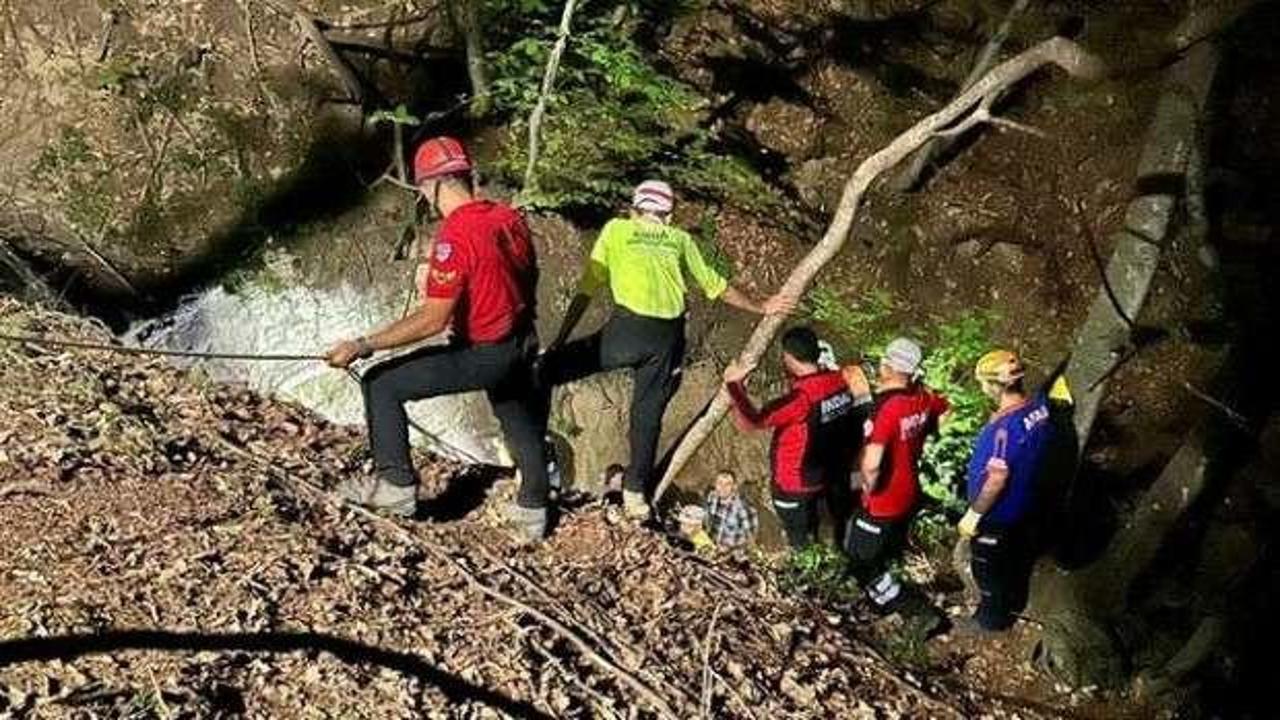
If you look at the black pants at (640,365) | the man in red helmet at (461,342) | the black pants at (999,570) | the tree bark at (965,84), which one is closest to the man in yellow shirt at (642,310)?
the black pants at (640,365)

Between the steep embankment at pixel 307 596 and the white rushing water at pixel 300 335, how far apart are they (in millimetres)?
2628

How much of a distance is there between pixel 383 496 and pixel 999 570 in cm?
474

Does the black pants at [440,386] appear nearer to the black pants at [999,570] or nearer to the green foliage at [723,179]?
the black pants at [999,570]

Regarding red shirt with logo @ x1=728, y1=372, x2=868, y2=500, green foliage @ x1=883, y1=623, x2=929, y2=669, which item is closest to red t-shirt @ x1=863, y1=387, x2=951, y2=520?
red shirt with logo @ x1=728, y1=372, x2=868, y2=500

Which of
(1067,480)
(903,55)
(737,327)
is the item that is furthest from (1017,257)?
(1067,480)

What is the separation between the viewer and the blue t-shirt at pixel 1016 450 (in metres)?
8.32

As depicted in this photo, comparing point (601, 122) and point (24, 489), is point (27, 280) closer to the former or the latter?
point (24, 489)

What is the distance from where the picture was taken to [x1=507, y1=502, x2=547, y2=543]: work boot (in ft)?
23.5

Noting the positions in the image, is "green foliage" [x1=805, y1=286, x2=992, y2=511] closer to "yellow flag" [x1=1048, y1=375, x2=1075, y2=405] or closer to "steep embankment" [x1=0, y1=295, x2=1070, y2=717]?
"yellow flag" [x1=1048, y1=375, x2=1075, y2=405]

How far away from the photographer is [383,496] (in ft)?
22.5

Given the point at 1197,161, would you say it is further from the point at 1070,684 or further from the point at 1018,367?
the point at 1070,684

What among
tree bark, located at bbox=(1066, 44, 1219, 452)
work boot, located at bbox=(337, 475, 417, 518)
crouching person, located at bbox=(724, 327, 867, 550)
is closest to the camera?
work boot, located at bbox=(337, 475, 417, 518)

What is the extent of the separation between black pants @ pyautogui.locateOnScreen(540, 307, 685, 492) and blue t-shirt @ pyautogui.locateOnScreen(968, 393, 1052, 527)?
7.06ft

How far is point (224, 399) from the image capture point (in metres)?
8.20
